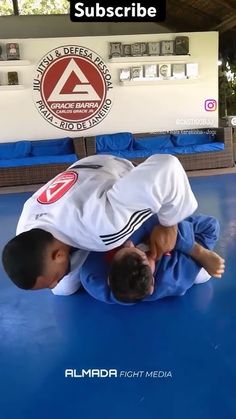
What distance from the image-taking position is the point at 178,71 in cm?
668

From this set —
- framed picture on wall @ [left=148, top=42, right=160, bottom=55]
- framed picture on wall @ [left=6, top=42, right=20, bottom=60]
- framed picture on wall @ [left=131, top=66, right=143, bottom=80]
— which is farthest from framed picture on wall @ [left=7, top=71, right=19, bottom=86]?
framed picture on wall @ [left=148, top=42, right=160, bottom=55]

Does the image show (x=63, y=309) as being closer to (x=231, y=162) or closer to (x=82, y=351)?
(x=82, y=351)

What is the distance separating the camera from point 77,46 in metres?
6.47

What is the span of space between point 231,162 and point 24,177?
3221 mm

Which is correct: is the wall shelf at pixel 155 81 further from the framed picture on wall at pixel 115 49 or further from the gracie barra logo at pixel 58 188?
the gracie barra logo at pixel 58 188

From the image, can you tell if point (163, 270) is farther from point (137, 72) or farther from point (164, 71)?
point (164, 71)

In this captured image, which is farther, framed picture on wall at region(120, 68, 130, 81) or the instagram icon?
the instagram icon

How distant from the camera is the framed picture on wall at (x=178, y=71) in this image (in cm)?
667

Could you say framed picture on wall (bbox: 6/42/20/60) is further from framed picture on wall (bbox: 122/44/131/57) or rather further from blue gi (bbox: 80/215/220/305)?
blue gi (bbox: 80/215/220/305)

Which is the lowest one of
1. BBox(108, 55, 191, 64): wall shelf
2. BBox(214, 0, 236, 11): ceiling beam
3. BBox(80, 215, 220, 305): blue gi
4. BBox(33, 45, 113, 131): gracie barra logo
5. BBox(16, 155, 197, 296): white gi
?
BBox(80, 215, 220, 305): blue gi

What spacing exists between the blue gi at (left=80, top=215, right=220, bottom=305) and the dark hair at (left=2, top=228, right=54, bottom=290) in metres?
0.57

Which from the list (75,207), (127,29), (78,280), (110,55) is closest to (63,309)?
(78,280)

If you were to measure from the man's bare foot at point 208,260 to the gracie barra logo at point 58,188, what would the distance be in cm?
82

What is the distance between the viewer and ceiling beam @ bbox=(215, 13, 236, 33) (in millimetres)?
6648
